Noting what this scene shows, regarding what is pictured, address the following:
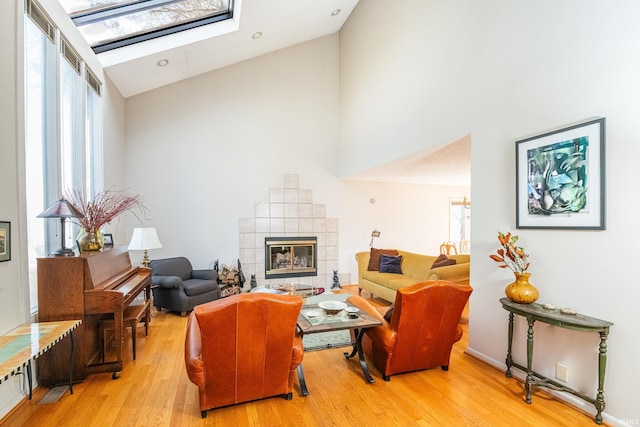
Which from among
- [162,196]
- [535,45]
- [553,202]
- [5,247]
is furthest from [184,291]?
[535,45]

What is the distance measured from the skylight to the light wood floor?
3.78 meters

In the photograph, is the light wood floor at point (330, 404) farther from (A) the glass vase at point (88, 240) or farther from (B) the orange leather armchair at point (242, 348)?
(A) the glass vase at point (88, 240)

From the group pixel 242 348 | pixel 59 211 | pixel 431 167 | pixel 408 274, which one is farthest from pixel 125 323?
pixel 431 167

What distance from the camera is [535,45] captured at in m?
2.58

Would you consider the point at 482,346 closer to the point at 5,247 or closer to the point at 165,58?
the point at 5,247

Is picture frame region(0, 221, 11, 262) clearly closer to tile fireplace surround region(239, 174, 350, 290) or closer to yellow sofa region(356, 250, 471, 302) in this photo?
tile fireplace surround region(239, 174, 350, 290)

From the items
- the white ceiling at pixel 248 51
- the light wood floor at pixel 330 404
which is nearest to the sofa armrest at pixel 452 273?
the light wood floor at pixel 330 404

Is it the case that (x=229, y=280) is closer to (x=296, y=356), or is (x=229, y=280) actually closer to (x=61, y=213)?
(x=61, y=213)

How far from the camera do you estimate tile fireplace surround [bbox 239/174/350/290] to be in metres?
5.90

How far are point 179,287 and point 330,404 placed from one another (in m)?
2.93

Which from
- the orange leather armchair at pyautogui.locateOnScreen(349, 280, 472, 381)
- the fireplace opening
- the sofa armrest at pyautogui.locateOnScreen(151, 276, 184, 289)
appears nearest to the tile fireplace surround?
the fireplace opening

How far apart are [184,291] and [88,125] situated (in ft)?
8.16

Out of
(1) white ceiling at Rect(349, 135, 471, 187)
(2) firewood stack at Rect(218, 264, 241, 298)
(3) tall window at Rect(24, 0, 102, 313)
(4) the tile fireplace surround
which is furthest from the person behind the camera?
(4) the tile fireplace surround

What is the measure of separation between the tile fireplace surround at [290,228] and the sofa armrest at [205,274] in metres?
0.80
